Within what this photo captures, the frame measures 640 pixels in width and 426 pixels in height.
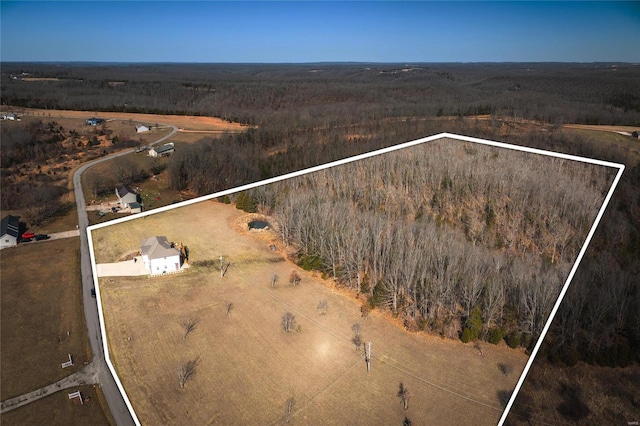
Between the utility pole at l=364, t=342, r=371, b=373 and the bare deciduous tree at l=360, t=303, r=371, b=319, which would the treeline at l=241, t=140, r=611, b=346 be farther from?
the utility pole at l=364, t=342, r=371, b=373

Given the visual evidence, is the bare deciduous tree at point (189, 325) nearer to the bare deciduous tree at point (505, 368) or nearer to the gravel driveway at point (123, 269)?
the gravel driveway at point (123, 269)

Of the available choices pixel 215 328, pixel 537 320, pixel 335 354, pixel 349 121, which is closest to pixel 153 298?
pixel 215 328

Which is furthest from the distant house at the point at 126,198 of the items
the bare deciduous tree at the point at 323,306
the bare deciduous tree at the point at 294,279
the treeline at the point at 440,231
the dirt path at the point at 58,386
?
the bare deciduous tree at the point at 323,306

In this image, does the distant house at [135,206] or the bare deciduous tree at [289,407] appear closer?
the bare deciduous tree at [289,407]

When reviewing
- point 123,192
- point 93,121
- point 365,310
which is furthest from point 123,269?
point 93,121

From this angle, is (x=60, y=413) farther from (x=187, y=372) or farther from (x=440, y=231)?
(x=440, y=231)

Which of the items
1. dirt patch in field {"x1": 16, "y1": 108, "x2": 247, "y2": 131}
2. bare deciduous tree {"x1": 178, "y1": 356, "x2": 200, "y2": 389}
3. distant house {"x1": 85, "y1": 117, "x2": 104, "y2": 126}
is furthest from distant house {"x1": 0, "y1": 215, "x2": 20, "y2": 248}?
distant house {"x1": 85, "y1": 117, "x2": 104, "y2": 126}
